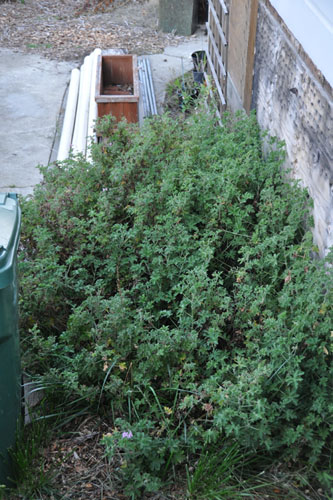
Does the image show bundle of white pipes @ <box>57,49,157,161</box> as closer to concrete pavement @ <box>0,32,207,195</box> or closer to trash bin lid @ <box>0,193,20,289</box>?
concrete pavement @ <box>0,32,207,195</box>

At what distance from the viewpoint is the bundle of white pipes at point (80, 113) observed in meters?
6.00

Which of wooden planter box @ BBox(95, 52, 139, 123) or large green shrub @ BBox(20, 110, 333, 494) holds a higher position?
wooden planter box @ BBox(95, 52, 139, 123)

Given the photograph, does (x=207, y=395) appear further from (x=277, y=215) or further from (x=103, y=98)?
(x=103, y=98)

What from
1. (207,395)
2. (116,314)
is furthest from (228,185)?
(207,395)

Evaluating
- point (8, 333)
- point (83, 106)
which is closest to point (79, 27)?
point (83, 106)

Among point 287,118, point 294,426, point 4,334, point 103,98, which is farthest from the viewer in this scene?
point 103,98

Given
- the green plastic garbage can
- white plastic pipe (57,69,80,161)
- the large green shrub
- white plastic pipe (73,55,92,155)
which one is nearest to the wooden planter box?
white plastic pipe (73,55,92,155)

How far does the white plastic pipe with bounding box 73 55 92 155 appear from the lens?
5.99 meters

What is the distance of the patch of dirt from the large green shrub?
238 inches

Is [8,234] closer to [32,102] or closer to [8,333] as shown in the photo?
[8,333]

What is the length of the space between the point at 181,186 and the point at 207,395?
5.02 feet

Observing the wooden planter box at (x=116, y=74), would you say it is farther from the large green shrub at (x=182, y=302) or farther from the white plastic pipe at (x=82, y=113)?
the large green shrub at (x=182, y=302)

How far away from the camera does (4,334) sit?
2232mm

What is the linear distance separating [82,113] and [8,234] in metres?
4.64
